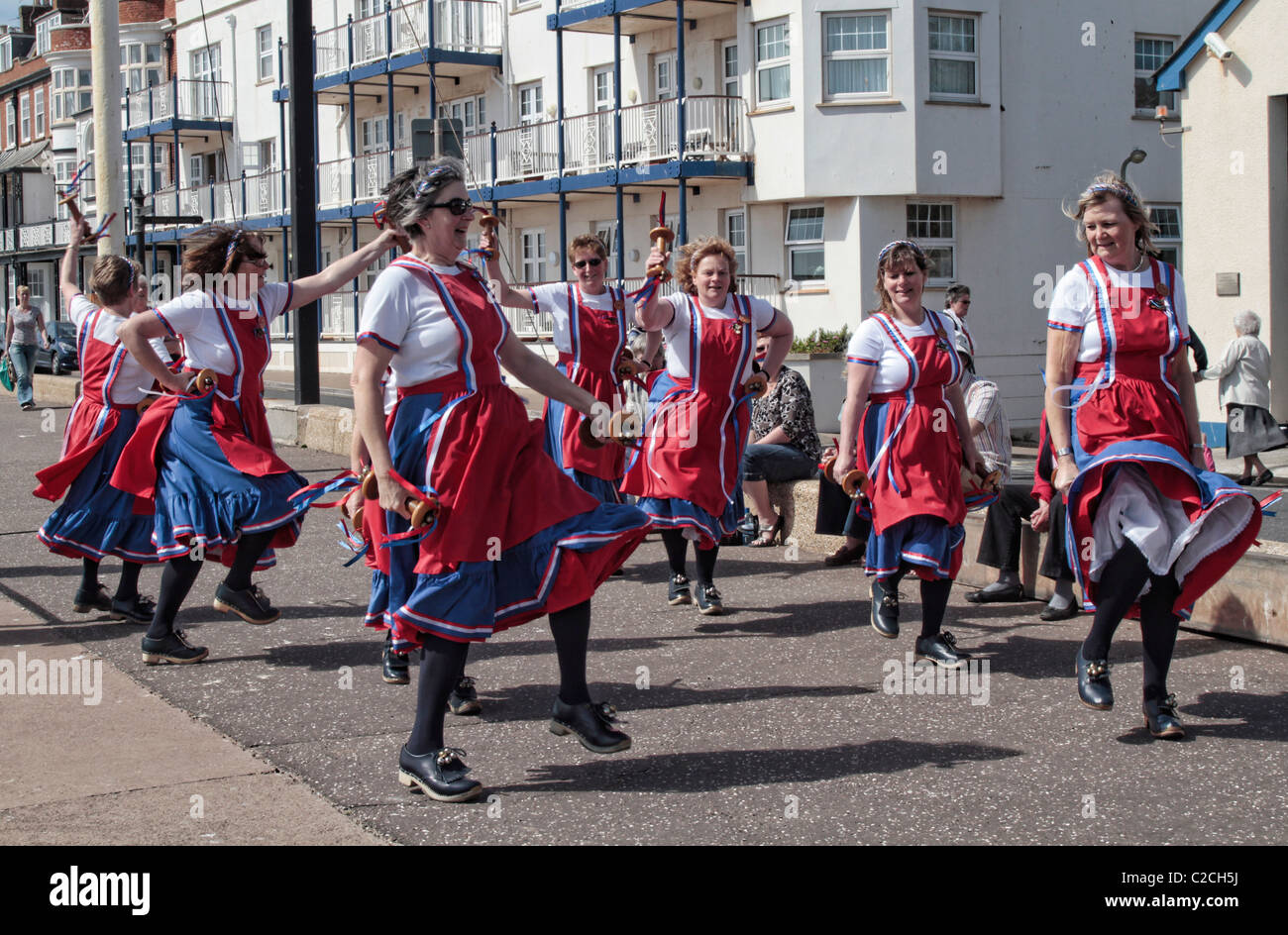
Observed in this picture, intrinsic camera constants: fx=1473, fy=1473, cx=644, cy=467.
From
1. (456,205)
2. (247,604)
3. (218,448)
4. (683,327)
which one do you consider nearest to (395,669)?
(247,604)

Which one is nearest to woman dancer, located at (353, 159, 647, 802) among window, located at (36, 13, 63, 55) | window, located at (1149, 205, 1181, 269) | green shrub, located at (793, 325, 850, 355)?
green shrub, located at (793, 325, 850, 355)

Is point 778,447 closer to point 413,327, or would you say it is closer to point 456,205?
point 456,205

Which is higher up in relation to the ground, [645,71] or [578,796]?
[645,71]

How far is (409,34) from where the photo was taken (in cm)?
3366

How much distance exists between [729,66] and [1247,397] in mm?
15105

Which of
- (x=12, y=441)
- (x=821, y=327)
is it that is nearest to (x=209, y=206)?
(x=821, y=327)

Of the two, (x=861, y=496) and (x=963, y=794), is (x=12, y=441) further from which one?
(x=963, y=794)

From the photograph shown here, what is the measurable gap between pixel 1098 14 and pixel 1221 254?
10997mm

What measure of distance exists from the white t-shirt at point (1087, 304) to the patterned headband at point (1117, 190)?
0.25 metres

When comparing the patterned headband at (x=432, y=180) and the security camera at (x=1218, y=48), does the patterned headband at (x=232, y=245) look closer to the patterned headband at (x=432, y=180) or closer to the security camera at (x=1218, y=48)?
the patterned headband at (x=432, y=180)

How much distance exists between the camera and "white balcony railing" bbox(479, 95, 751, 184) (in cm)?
2608

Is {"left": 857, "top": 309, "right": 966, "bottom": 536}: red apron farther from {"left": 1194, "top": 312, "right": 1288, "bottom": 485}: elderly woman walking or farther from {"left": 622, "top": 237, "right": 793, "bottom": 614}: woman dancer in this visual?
{"left": 1194, "top": 312, "right": 1288, "bottom": 485}: elderly woman walking

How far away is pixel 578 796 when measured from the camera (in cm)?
450

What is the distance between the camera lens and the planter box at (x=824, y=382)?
22.9 metres
